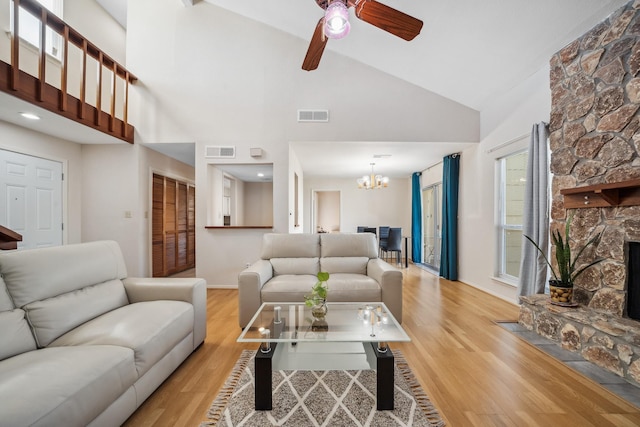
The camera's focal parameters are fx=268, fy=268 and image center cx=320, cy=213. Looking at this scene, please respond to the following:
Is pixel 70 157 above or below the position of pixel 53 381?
above

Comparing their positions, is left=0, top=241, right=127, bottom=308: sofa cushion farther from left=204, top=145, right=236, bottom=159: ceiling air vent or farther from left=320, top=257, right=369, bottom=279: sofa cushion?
left=204, top=145, right=236, bottom=159: ceiling air vent

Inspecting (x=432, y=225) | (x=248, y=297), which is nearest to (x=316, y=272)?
(x=248, y=297)

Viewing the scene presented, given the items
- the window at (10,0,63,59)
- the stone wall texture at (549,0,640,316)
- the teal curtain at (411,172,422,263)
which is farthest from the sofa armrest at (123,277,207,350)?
the teal curtain at (411,172,422,263)

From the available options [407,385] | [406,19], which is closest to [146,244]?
[407,385]

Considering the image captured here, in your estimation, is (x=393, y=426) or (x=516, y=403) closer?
(x=393, y=426)

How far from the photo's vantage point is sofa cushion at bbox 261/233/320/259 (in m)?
3.19

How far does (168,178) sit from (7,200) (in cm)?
209

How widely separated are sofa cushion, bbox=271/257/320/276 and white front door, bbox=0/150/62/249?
3010mm

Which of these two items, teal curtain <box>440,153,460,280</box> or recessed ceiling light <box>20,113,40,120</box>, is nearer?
recessed ceiling light <box>20,113,40,120</box>

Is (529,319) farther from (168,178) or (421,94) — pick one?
(168,178)

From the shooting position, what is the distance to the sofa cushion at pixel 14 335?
1262mm

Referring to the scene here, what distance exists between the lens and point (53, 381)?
1.04 meters

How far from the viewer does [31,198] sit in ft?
10.8

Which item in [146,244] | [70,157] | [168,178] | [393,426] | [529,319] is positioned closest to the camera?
[393,426]
